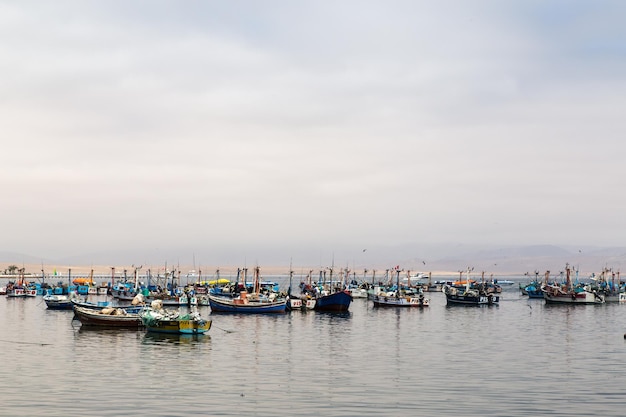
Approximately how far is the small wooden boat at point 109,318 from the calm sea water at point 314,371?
6.00 feet

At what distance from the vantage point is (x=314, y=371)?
54.2 meters

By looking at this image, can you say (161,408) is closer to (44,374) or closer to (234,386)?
(234,386)

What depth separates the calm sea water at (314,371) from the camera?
4131 cm

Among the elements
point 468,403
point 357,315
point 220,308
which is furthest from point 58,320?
Answer: point 468,403

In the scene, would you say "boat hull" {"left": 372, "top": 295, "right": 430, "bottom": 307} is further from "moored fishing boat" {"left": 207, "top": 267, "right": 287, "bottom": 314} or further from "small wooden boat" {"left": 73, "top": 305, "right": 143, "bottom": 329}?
"small wooden boat" {"left": 73, "top": 305, "right": 143, "bottom": 329}

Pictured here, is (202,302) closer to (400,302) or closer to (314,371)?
(400,302)

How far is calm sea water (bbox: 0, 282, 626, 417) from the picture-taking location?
41312 millimetres

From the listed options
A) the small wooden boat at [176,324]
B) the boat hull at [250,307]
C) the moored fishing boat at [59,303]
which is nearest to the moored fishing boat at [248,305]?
the boat hull at [250,307]

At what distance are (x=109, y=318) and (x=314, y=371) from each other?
115ft

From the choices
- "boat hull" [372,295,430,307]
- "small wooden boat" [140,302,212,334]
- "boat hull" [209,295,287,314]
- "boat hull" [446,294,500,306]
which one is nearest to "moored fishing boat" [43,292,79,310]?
"boat hull" [209,295,287,314]

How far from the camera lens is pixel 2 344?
69.6 m

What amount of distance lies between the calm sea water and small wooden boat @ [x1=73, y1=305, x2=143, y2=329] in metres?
1.83

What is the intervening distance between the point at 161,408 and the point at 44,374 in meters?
14.2

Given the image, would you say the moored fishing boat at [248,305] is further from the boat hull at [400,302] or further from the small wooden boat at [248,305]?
the boat hull at [400,302]
